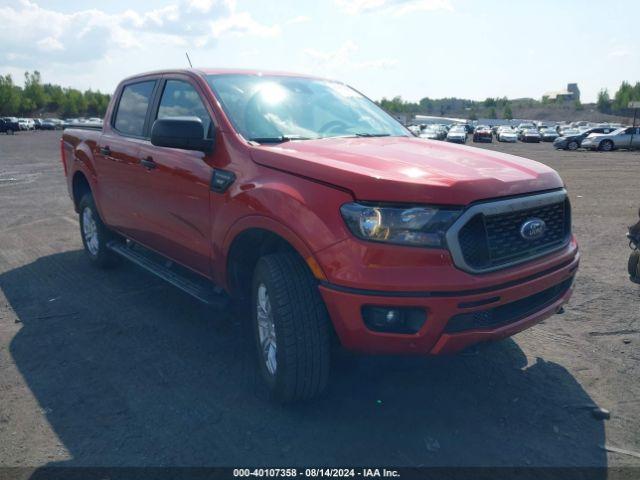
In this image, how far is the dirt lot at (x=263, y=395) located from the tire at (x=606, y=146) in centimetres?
3206

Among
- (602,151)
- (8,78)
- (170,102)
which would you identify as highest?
(8,78)

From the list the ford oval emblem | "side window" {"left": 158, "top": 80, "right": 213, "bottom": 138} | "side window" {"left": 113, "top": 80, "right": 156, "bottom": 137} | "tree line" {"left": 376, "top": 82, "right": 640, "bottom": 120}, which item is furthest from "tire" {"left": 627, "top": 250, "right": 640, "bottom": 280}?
"tree line" {"left": 376, "top": 82, "right": 640, "bottom": 120}

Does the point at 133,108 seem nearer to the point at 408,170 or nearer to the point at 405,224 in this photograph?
the point at 408,170

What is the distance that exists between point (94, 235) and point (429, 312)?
4479 millimetres

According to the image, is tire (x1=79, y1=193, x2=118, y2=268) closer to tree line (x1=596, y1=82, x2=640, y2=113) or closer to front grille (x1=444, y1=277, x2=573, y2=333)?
front grille (x1=444, y1=277, x2=573, y2=333)

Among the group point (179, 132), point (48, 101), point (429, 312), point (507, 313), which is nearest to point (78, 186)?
point (179, 132)

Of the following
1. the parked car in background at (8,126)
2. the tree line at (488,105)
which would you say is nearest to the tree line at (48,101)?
the parked car in background at (8,126)

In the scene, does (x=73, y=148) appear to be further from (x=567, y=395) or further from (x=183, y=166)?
(x=567, y=395)

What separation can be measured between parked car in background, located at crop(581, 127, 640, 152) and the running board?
33884 millimetres

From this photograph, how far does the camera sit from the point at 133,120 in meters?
5.13

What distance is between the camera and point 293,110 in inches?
158

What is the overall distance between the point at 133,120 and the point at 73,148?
1.51 metres

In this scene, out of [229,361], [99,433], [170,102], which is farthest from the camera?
[170,102]

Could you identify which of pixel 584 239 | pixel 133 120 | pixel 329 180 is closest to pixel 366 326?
pixel 329 180
